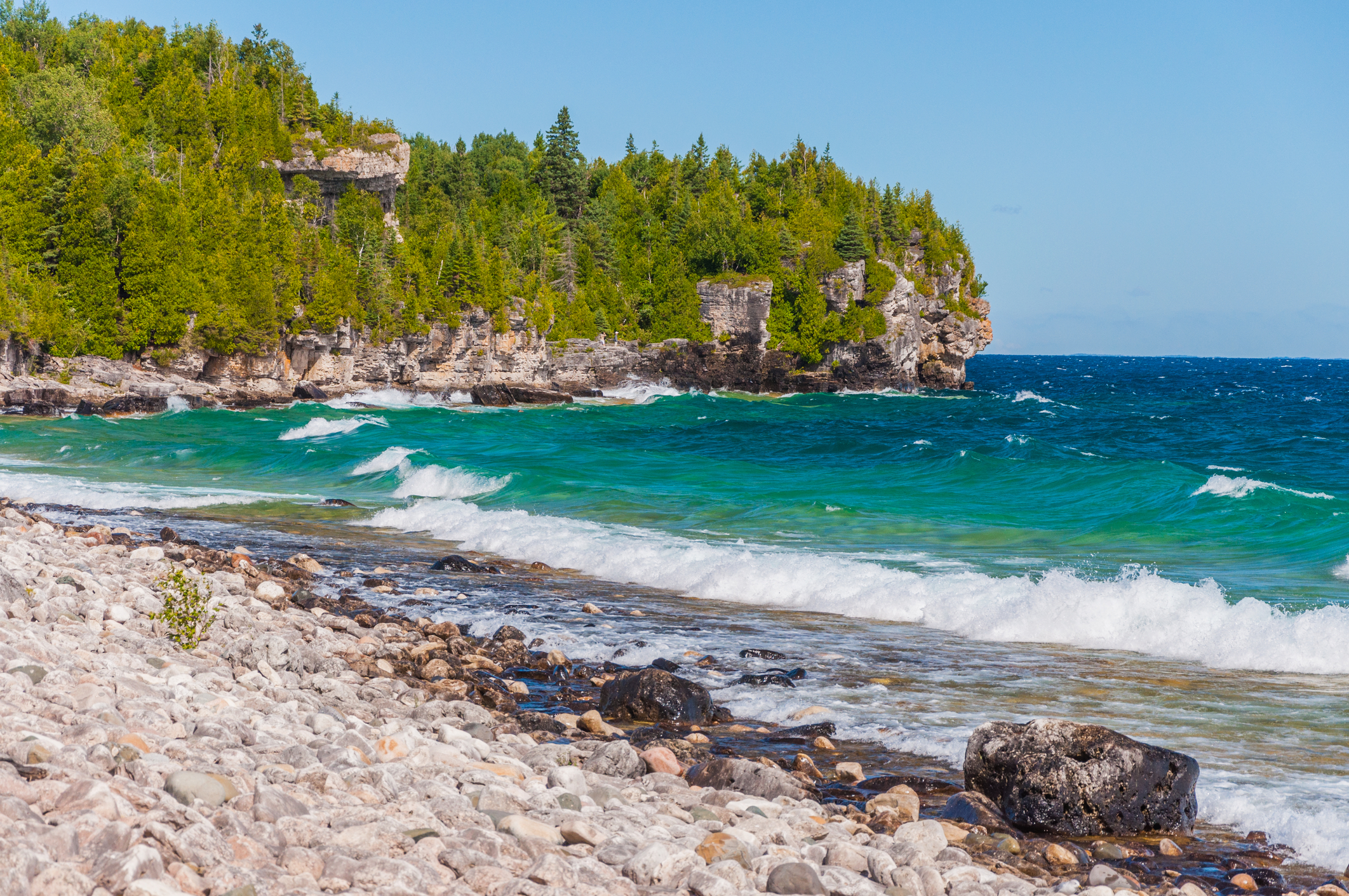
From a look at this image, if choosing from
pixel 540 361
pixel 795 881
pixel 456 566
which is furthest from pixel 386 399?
pixel 795 881

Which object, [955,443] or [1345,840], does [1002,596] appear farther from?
[955,443]

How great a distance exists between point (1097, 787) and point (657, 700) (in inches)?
142

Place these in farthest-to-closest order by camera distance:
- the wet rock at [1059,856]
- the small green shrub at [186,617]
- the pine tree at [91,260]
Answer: the pine tree at [91,260] → the small green shrub at [186,617] → the wet rock at [1059,856]

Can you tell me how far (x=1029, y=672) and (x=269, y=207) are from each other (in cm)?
8593

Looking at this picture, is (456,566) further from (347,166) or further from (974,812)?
(347,166)

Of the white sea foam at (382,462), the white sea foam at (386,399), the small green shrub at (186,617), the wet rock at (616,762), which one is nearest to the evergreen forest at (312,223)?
the white sea foam at (386,399)

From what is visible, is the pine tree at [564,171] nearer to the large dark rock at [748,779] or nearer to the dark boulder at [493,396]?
the dark boulder at [493,396]

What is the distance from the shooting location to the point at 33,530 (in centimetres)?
1422

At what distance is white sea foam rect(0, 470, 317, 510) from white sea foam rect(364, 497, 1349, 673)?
8835mm

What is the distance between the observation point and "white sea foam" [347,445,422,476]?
29.6 meters

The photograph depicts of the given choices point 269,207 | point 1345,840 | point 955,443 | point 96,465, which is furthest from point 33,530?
point 269,207

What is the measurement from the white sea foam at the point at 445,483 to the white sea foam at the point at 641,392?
57.2m

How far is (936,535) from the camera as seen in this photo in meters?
20.5

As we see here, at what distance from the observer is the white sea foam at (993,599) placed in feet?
36.6
